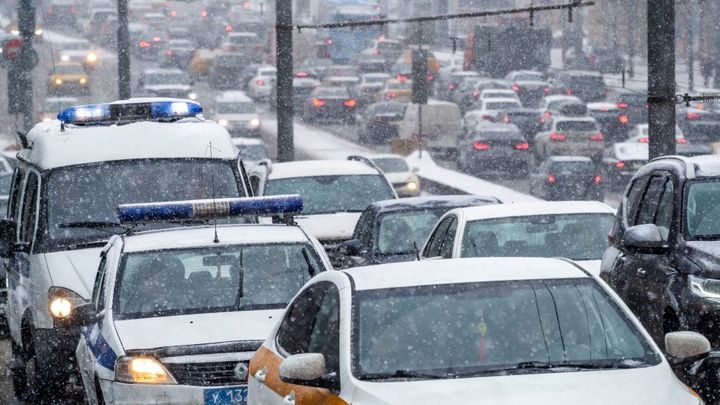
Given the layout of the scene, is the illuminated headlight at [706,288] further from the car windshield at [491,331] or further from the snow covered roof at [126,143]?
the snow covered roof at [126,143]

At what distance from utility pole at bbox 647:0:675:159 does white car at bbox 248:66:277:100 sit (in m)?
54.7

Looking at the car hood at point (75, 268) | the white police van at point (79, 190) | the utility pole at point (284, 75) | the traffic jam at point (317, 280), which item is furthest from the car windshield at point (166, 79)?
the car hood at point (75, 268)

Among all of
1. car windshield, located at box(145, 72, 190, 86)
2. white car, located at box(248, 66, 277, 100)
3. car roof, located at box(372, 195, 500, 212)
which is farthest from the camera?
white car, located at box(248, 66, 277, 100)

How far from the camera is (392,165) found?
3912cm

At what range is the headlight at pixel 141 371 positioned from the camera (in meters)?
9.99

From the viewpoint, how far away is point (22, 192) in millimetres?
15523

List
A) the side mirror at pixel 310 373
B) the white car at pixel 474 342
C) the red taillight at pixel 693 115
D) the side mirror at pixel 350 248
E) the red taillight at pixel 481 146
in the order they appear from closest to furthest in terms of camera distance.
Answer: the white car at pixel 474 342, the side mirror at pixel 310 373, the side mirror at pixel 350 248, the red taillight at pixel 481 146, the red taillight at pixel 693 115

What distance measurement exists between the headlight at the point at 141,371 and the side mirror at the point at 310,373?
296cm

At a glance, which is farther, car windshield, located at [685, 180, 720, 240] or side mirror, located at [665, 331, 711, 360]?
car windshield, located at [685, 180, 720, 240]

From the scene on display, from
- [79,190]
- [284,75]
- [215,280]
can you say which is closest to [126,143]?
[79,190]

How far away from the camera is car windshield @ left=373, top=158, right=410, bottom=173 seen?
3888 cm

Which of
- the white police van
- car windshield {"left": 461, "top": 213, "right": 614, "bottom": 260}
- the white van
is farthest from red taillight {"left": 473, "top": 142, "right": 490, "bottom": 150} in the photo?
car windshield {"left": 461, "top": 213, "right": 614, "bottom": 260}

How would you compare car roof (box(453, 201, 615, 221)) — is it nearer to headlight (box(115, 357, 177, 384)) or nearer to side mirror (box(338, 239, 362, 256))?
side mirror (box(338, 239, 362, 256))

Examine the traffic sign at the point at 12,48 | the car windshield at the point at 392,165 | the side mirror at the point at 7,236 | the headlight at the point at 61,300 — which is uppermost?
the traffic sign at the point at 12,48
